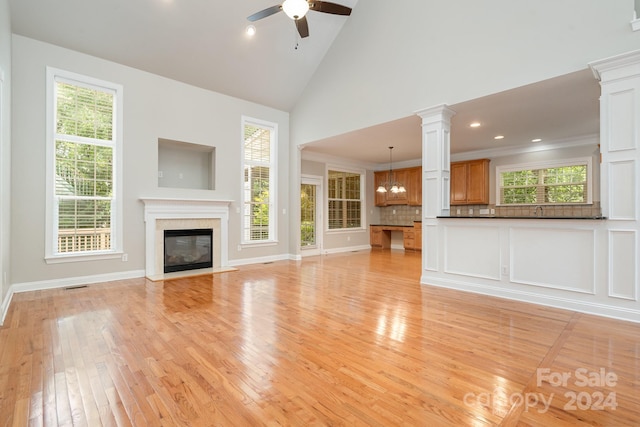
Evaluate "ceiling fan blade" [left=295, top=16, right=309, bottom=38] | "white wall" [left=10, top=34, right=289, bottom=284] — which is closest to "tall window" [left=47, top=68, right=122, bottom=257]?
"white wall" [left=10, top=34, right=289, bottom=284]

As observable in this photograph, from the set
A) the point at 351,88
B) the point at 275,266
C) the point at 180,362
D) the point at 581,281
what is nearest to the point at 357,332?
the point at 180,362

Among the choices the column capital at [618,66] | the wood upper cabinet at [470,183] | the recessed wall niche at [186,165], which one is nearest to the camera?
the column capital at [618,66]

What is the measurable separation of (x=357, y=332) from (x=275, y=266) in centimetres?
393

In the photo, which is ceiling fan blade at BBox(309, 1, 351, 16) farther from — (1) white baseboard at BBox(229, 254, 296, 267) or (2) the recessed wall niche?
(1) white baseboard at BBox(229, 254, 296, 267)

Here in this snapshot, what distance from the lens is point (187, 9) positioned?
188 inches

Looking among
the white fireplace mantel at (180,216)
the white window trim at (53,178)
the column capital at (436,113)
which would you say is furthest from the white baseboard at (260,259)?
the column capital at (436,113)

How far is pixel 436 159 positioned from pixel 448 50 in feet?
5.11

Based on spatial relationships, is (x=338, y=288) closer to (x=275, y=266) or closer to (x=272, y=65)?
(x=275, y=266)

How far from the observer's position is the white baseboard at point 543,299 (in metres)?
3.17

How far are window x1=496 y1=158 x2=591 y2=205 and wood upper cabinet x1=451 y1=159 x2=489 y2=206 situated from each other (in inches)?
12.9

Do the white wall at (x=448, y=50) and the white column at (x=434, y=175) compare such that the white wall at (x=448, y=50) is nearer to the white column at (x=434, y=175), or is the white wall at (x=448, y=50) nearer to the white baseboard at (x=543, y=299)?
the white column at (x=434, y=175)

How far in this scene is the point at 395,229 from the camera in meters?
9.43

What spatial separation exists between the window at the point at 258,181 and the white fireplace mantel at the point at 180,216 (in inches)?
21.0

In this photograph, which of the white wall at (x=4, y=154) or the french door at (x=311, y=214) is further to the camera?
the french door at (x=311, y=214)
